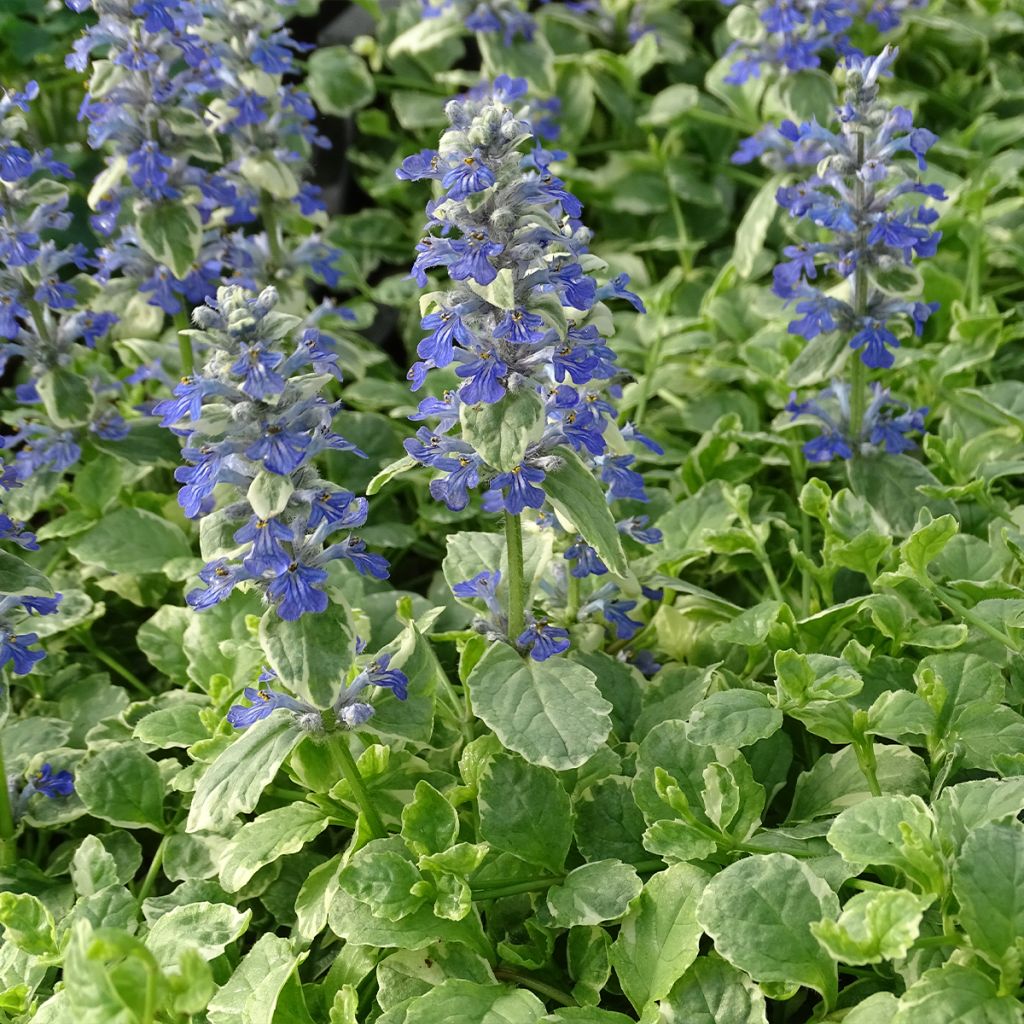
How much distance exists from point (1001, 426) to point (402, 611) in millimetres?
1223

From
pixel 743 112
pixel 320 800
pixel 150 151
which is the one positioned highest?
pixel 150 151

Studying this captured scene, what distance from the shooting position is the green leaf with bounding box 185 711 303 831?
146cm

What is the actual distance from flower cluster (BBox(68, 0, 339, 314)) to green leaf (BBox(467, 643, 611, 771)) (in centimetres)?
100

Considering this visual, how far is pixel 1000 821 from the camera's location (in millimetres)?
1375

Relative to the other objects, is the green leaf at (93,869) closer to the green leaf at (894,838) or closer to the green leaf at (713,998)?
the green leaf at (713,998)

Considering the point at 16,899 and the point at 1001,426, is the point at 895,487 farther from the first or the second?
the point at 16,899

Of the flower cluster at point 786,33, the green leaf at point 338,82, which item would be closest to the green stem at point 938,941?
the flower cluster at point 786,33

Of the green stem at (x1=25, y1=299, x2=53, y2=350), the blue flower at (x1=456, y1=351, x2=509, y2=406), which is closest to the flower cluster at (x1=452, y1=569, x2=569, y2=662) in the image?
the blue flower at (x1=456, y1=351, x2=509, y2=406)

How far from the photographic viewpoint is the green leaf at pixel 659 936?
1438 mm

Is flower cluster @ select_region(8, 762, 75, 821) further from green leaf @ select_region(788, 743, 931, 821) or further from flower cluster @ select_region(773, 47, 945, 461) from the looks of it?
flower cluster @ select_region(773, 47, 945, 461)

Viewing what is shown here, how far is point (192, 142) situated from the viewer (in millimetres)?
2203

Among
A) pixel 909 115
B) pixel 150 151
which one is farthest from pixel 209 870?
pixel 909 115

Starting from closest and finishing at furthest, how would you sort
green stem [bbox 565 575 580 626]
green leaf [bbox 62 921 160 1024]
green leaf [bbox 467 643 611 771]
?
1. green leaf [bbox 62 921 160 1024]
2. green leaf [bbox 467 643 611 771]
3. green stem [bbox 565 575 580 626]

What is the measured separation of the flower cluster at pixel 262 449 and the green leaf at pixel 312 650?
32 millimetres
